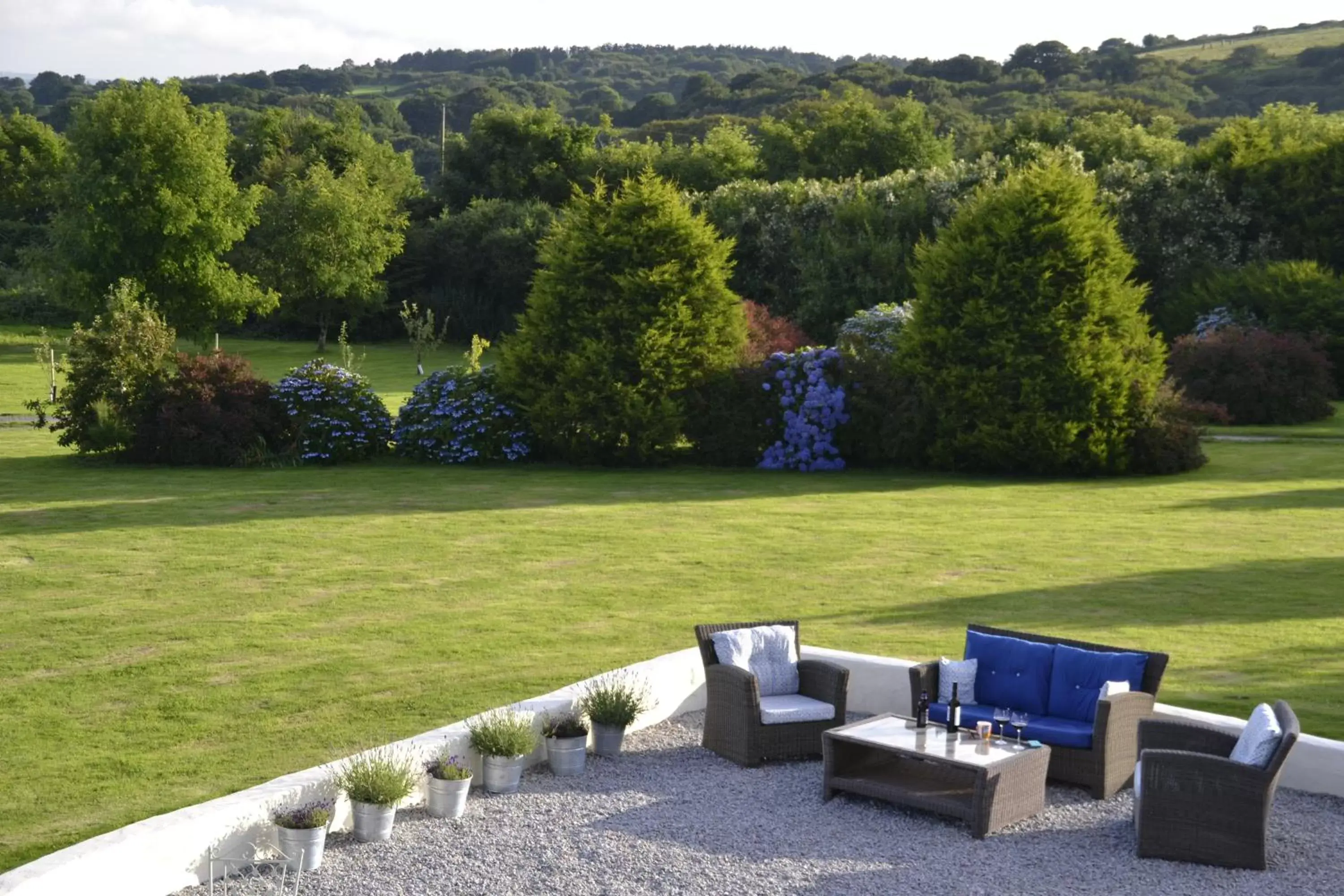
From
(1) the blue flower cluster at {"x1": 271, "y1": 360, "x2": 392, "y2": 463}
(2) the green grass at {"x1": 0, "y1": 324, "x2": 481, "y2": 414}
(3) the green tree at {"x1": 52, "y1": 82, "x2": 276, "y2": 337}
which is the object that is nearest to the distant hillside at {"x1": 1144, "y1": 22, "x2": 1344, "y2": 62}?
(2) the green grass at {"x1": 0, "y1": 324, "x2": 481, "y2": 414}

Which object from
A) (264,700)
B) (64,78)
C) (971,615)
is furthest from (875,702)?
(64,78)

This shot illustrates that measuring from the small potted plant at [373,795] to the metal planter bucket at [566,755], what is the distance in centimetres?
144

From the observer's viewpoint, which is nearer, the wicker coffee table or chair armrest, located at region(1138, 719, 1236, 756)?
the wicker coffee table

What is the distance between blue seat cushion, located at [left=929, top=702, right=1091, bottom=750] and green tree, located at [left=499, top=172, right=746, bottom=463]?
15167 millimetres

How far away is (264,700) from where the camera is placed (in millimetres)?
10477

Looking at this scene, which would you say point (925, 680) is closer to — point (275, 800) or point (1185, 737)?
point (1185, 737)

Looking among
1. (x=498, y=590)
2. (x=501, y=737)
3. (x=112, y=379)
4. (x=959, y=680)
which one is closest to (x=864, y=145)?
(x=112, y=379)

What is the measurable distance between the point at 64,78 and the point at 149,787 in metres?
147

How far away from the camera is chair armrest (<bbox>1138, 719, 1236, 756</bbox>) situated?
8422 millimetres

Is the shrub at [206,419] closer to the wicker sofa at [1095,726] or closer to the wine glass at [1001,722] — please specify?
the wicker sofa at [1095,726]

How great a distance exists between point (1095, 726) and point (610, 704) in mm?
3096

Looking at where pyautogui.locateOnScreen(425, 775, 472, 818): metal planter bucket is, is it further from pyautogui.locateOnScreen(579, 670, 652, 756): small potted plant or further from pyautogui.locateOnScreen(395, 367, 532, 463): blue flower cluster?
pyautogui.locateOnScreen(395, 367, 532, 463): blue flower cluster

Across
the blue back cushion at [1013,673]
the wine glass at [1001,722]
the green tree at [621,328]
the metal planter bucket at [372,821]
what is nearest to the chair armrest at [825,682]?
the blue back cushion at [1013,673]

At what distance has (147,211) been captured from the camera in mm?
44469
